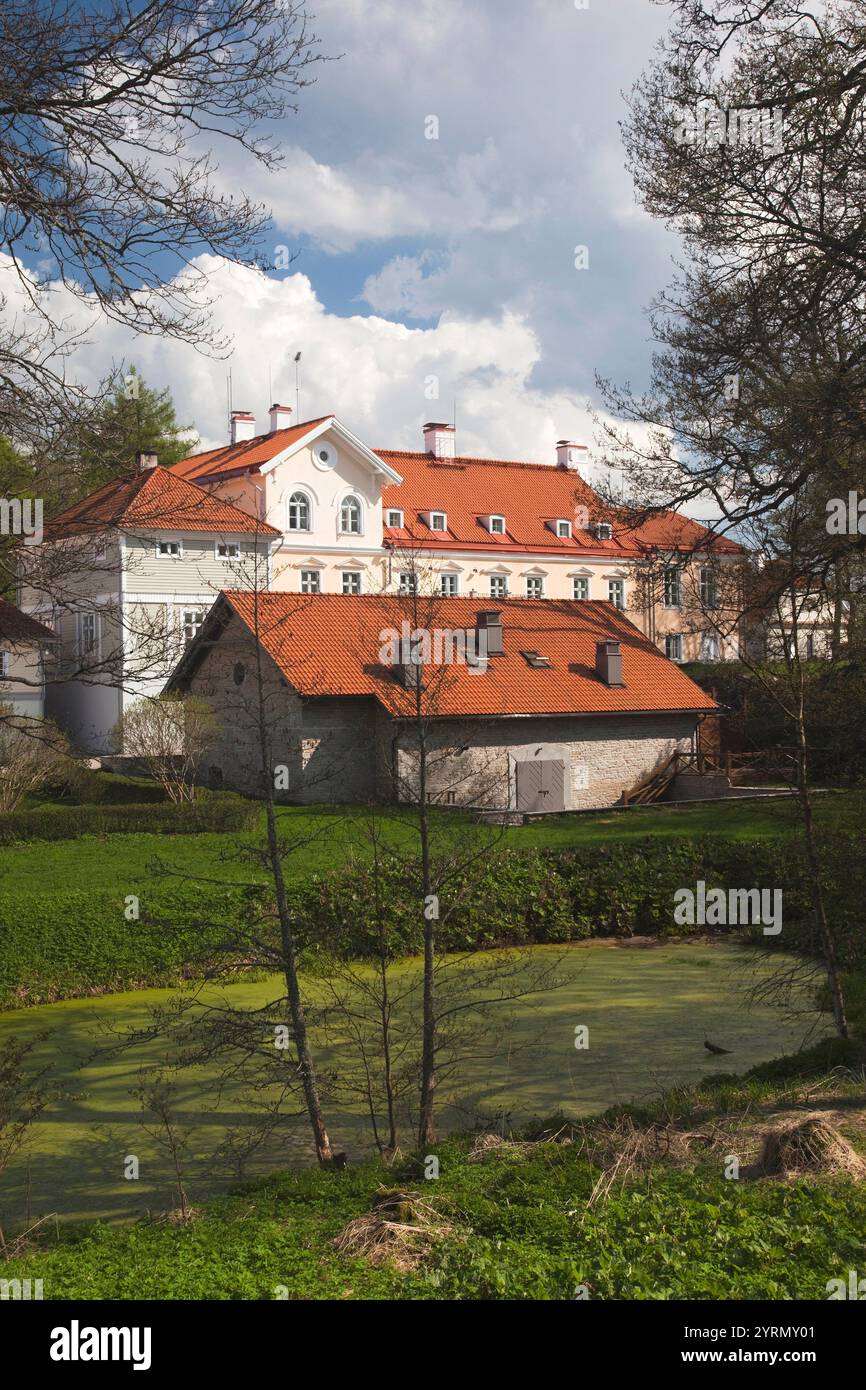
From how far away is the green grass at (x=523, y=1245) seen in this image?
598cm

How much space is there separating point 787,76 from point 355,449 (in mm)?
35633

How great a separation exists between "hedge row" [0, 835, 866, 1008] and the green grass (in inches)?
188

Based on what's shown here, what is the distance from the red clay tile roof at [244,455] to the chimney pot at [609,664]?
16.3 m

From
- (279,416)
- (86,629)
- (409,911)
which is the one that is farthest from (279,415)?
(409,911)

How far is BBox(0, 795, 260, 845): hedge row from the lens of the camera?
25.2m

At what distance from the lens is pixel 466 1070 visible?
Result: 1337 cm

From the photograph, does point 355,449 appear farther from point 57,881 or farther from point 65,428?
point 65,428

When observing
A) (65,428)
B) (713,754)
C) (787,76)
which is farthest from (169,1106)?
(713,754)

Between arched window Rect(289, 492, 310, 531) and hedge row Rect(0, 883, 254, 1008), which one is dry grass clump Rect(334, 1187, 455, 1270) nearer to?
hedge row Rect(0, 883, 254, 1008)

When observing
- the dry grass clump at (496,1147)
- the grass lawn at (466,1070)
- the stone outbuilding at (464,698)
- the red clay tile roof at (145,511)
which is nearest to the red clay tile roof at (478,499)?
the stone outbuilding at (464,698)

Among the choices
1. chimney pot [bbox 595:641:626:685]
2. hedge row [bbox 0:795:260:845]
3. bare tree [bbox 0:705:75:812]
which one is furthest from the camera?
chimney pot [bbox 595:641:626:685]

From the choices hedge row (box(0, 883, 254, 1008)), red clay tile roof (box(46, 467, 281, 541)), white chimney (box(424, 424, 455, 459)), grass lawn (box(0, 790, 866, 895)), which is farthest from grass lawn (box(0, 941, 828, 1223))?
white chimney (box(424, 424, 455, 459))

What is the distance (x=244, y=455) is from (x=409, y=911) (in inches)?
1204

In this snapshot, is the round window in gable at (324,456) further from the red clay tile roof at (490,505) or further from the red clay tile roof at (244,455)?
the red clay tile roof at (490,505)
